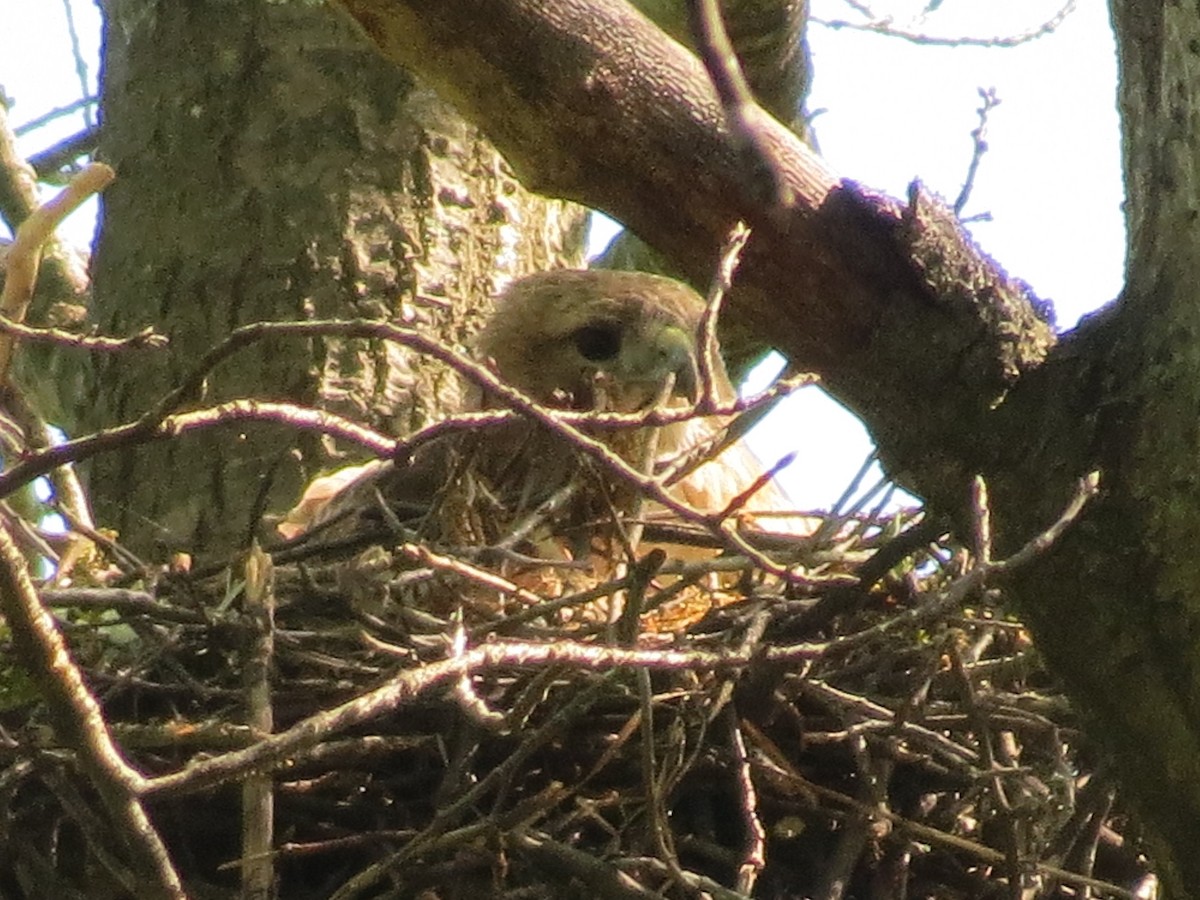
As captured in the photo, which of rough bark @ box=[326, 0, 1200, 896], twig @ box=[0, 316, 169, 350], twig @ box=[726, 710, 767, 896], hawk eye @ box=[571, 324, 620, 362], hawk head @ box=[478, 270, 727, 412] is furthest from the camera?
hawk eye @ box=[571, 324, 620, 362]

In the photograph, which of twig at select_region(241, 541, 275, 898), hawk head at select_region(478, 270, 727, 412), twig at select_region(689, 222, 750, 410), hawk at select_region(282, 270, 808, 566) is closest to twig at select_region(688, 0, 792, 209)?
twig at select_region(689, 222, 750, 410)

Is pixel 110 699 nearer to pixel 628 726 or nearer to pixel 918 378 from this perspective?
pixel 628 726

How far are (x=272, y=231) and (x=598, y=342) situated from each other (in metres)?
0.72

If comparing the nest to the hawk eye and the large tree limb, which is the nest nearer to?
the large tree limb

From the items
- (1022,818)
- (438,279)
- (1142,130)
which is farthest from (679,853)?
(438,279)

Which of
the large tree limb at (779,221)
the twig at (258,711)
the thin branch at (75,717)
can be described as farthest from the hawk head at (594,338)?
the thin branch at (75,717)

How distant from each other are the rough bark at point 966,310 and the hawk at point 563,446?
1.72 feet

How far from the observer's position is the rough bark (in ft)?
6.34

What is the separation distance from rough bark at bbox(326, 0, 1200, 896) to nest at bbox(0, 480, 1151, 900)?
225 mm

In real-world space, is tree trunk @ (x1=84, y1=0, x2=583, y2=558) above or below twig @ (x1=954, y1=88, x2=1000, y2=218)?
above

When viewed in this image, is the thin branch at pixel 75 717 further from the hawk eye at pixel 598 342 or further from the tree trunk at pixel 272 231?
the hawk eye at pixel 598 342

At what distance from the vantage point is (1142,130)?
6.50ft

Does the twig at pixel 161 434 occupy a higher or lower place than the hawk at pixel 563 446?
lower

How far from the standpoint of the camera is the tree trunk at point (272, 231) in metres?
3.72
